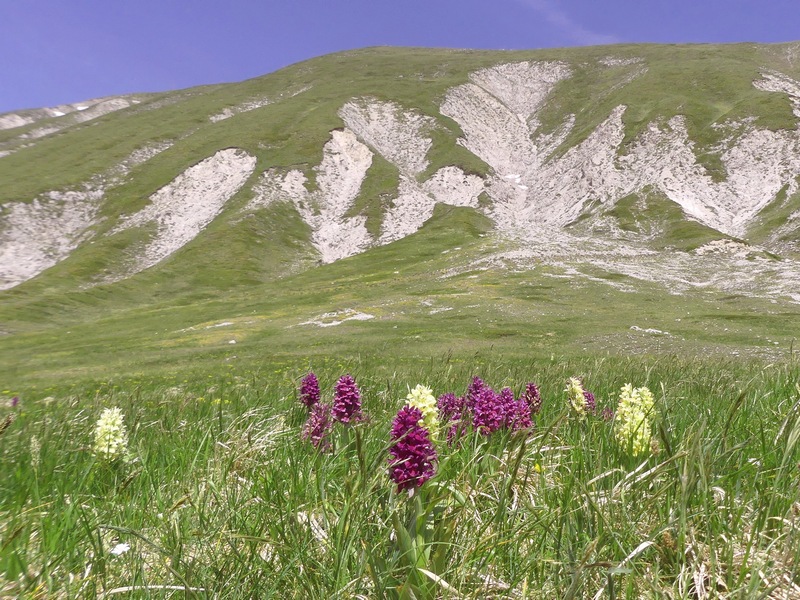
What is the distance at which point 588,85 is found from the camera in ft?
635

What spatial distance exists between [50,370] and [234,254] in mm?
76353

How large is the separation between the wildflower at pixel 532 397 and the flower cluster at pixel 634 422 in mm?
975

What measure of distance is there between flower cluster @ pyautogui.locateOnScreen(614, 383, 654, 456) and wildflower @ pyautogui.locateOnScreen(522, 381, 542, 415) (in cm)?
97

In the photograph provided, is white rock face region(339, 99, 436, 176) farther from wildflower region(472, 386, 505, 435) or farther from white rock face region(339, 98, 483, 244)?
wildflower region(472, 386, 505, 435)

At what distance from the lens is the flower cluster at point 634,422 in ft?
14.2

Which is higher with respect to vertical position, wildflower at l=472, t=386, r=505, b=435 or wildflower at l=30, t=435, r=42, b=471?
wildflower at l=30, t=435, r=42, b=471

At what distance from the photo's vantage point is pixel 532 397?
233 inches

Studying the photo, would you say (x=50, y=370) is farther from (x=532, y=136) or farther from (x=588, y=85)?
(x=588, y=85)

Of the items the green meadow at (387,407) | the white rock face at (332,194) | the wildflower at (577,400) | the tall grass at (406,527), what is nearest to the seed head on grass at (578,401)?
the wildflower at (577,400)

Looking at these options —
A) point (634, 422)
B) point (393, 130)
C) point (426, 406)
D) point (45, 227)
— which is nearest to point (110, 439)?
point (426, 406)

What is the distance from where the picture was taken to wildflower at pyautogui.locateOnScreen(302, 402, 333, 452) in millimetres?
4815

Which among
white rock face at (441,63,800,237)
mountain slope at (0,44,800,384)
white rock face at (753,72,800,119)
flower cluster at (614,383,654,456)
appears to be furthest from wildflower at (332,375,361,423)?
white rock face at (753,72,800,119)

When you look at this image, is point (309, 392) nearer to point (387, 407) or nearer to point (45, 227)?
point (387, 407)

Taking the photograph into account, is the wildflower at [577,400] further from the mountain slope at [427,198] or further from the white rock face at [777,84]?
the white rock face at [777,84]
